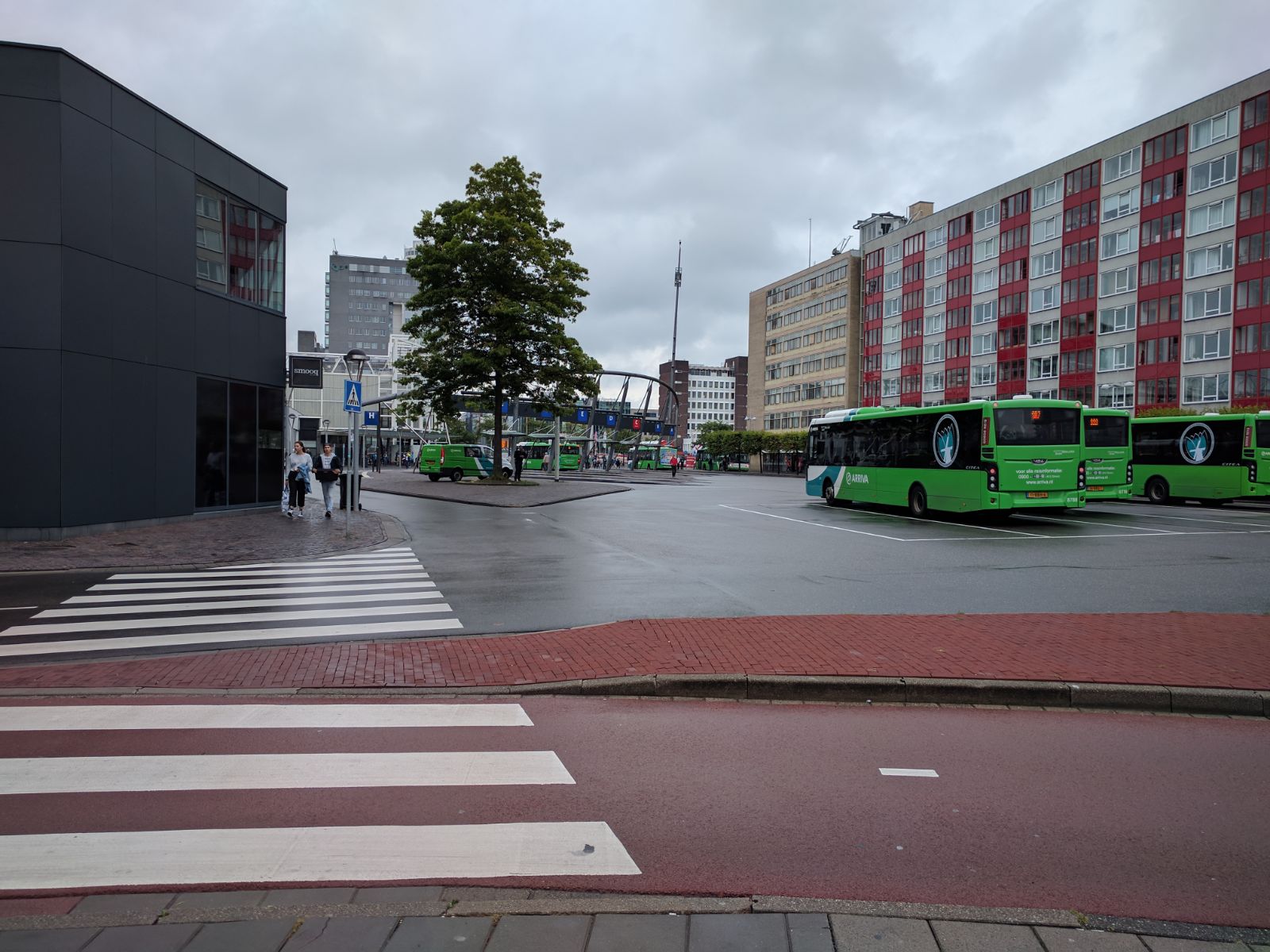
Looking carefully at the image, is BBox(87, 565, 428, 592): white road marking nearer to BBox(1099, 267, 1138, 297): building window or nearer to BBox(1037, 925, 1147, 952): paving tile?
BBox(1037, 925, 1147, 952): paving tile

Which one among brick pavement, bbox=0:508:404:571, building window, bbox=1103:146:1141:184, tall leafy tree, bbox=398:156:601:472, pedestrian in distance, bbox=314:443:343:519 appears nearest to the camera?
brick pavement, bbox=0:508:404:571

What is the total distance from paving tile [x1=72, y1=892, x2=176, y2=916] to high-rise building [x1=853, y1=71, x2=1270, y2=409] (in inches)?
2354

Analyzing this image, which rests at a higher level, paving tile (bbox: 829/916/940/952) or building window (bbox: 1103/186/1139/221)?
building window (bbox: 1103/186/1139/221)

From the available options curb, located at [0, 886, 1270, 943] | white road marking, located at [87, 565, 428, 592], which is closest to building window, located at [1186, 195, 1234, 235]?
white road marking, located at [87, 565, 428, 592]

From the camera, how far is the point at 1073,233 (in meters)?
63.6

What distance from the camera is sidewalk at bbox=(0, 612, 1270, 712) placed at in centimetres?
630

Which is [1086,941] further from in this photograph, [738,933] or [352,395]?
[352,395]

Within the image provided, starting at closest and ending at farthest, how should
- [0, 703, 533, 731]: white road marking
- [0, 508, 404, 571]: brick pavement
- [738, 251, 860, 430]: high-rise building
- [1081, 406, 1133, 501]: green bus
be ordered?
[0, 703, 533, 731]: white road marking, [0, 508, 404, 571]: brick pavement, [1081, 406, 1133, 501]: green bus, [738, 251, 860, 430]: high-rise building

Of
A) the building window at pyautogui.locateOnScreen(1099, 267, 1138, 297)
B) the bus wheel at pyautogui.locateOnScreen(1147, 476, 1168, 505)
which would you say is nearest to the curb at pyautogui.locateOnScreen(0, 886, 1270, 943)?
the bus wheel at pyautogui.locateOnScreen(1147, 476, 1168, 505)

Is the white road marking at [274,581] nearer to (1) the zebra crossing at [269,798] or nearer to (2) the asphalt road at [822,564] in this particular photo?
(2) the asphalt road at [822,564]

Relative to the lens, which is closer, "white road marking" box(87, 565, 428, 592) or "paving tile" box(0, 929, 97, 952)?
"paving tile" box(0, 929, 97, 952)

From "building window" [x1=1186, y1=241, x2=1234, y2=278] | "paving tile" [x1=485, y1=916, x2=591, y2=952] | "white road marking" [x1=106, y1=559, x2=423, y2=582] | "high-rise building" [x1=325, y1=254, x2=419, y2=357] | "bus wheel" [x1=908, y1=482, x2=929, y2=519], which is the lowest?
"white road marking" [x1=106, y1=559, x2=423, y2=582]

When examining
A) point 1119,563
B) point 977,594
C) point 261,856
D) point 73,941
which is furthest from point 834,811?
point 1119,563

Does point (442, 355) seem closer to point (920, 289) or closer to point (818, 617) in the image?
point (818, 617)
